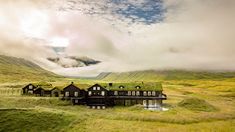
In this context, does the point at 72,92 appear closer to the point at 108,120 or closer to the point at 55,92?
the point at 55,92

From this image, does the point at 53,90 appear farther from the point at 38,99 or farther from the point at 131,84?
the point at 131,84

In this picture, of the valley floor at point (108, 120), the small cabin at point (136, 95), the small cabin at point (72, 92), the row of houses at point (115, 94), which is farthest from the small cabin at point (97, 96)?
the valley floor at point (108, 120)

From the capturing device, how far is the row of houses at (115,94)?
107 metres

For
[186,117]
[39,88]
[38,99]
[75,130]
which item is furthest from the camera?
[39,88]

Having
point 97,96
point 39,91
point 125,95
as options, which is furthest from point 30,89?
point 125,95

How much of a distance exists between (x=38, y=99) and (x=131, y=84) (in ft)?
107

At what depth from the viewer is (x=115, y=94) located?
4360 inches

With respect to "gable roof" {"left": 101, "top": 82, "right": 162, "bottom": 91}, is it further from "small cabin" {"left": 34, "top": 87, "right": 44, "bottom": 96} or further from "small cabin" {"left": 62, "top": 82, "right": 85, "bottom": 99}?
"small cabin" {"left": 34, "top": 87, "right": 44, "bottom": 96}

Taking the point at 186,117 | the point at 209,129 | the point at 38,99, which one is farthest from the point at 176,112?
the point at 38,99

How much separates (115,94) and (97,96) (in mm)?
6451

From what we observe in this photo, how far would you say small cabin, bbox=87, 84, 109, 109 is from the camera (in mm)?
107688

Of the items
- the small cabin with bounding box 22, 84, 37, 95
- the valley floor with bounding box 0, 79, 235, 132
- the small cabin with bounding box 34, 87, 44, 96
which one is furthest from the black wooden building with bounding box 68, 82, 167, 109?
the small cabin with bounding box 22, 84, 37, 95

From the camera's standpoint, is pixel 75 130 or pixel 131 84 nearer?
pixel 75 130

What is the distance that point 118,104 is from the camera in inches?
4363
